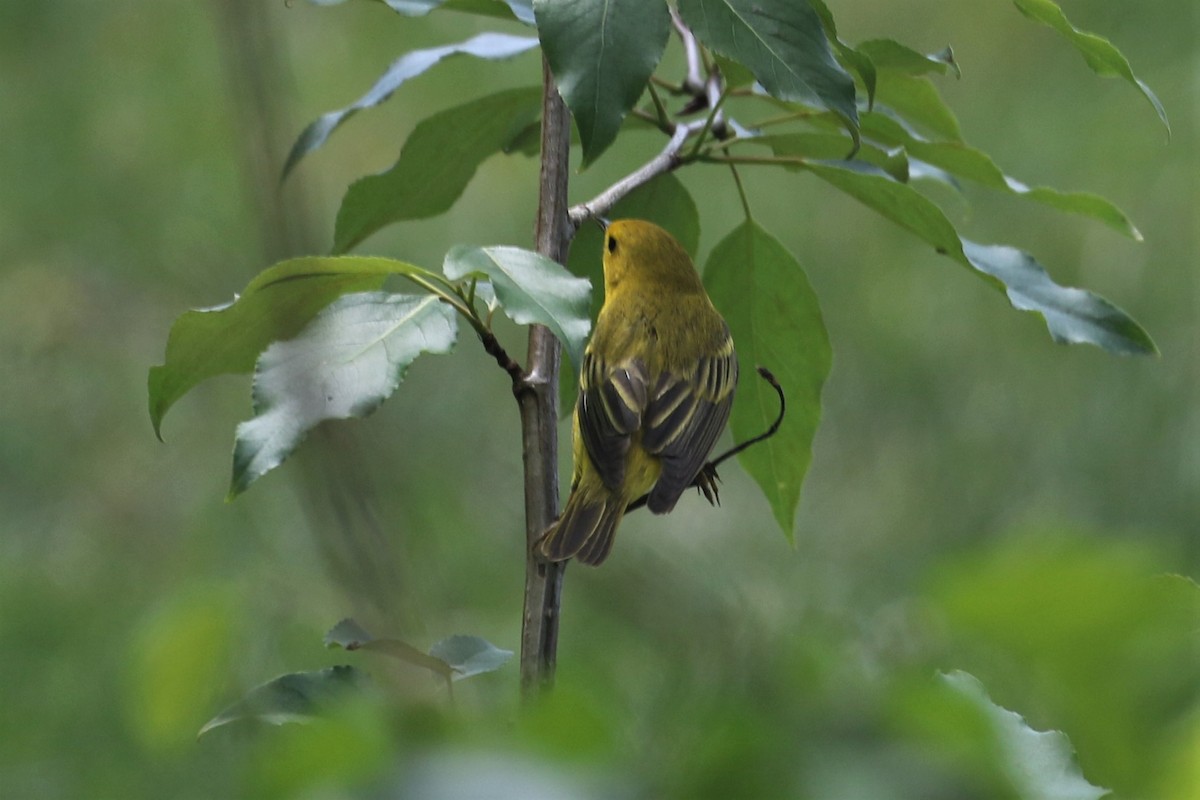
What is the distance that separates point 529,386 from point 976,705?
30.3 inches

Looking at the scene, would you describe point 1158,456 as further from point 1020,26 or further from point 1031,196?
point 1031,196

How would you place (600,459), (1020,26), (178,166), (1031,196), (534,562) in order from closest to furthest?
1. (534,562)
2. (1031,196)
3. (600,459)
4. (178,166)
5. (1020,26)

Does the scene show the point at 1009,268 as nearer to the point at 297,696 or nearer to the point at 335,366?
the point at 335,366

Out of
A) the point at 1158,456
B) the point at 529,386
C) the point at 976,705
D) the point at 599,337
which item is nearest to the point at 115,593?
the point at 599,337

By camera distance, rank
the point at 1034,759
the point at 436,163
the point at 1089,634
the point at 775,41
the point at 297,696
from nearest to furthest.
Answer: the point at 1089,634 → the point at 1034,759 → the point at 297,696 → the point at 775,41 → the point at 436,163

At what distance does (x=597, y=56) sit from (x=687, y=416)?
0.93m

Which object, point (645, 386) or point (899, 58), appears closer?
point (899, 58)

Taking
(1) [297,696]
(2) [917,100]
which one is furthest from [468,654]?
(2) [917,100]

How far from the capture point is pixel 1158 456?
366 centimetres

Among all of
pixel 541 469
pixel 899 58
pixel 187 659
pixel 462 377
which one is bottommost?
pixel 187 659

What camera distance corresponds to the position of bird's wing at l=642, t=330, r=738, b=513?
72.9 inches

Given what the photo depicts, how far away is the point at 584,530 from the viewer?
153 cm

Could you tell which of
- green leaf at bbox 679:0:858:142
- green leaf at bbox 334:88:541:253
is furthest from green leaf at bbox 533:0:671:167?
green leaf at bbox 334:88:541:253

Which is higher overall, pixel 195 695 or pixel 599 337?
pixel 599 337
